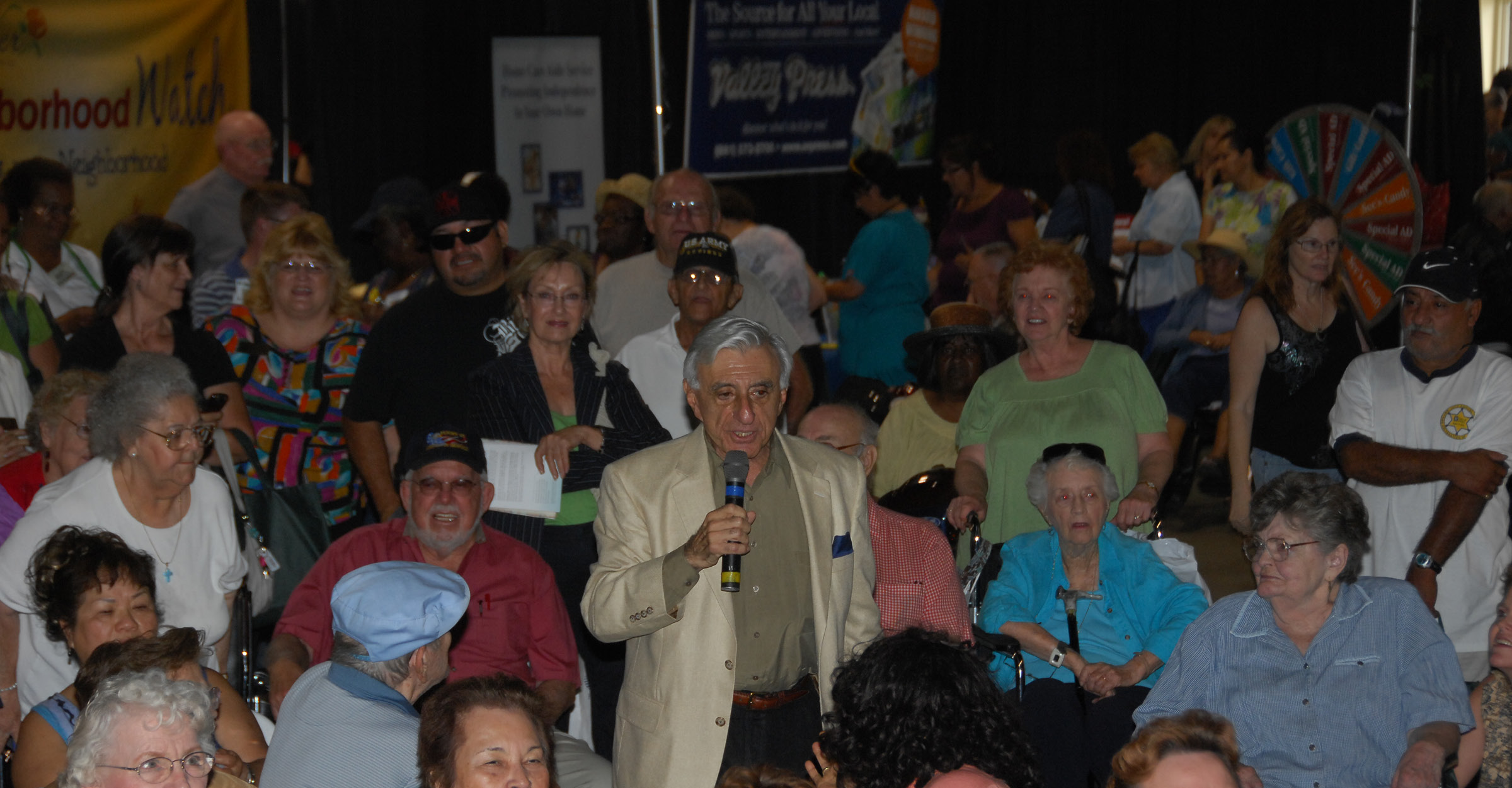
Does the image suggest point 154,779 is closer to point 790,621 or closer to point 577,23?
point 790,621

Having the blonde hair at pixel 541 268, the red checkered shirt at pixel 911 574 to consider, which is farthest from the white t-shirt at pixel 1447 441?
the blonde hair at pixel 541 268

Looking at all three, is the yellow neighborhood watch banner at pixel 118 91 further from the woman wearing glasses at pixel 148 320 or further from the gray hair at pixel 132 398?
the gray hair at pixel 132 398

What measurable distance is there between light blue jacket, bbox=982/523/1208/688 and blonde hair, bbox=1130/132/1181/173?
4882 mm

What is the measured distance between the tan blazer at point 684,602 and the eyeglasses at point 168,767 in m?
0.80

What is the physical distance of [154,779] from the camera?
2.49 m

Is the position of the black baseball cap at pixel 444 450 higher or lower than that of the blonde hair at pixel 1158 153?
lower

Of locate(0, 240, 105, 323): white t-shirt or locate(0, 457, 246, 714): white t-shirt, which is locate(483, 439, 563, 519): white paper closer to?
locate(0, 457, 246, 714): white t-shirt

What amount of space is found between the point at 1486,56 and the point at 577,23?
1112 centimetres

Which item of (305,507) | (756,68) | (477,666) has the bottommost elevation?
(477,666)

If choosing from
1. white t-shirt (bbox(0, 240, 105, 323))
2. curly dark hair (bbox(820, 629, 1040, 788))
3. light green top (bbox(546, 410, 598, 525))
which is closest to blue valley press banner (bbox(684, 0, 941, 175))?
white t-shirt (bbox(0, 240, 105, 323))

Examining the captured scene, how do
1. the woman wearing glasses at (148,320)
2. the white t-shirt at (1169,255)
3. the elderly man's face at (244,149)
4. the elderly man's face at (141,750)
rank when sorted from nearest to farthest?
the elderly man's face at (141,750) < the woman wearing glasses at (148,320) < the elderly man's face at (244,149) < the white t-shirt at (1169,255)

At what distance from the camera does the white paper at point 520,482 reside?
4098 millimetres

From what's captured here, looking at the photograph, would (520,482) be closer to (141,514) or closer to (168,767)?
(141,514)

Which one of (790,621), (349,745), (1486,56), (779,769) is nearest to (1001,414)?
(790,621)
